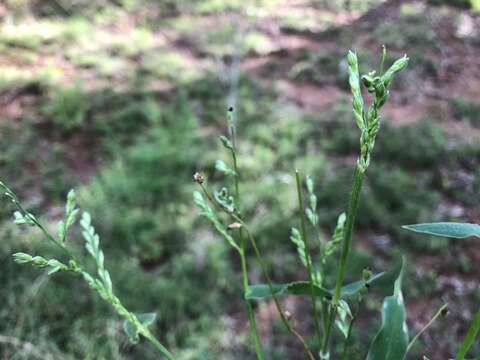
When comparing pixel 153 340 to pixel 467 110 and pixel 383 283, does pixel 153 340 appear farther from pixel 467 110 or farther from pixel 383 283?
pixel 467 110

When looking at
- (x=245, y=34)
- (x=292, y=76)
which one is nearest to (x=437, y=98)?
(x=292, y=76)

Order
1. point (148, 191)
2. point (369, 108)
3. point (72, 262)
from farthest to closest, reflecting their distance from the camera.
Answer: point (148, 191)
point (72, 262)
point (369, 108)

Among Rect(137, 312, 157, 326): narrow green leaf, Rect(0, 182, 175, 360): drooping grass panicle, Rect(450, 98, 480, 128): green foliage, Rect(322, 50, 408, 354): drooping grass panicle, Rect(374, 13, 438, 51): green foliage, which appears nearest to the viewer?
Rect(322, 50, 408, 354): drooping grass panicle

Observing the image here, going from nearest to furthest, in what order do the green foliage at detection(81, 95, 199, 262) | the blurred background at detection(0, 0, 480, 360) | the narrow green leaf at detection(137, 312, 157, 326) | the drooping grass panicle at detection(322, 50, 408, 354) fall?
the drooping grass panicle at detection(322, 50, 408, 354) → the narrow green leaf at detection(137, 312, 157, 326) → the blurred background at detection(0, 0, 480, 360) → the green foliage at detection(81, 95, 199, 262)

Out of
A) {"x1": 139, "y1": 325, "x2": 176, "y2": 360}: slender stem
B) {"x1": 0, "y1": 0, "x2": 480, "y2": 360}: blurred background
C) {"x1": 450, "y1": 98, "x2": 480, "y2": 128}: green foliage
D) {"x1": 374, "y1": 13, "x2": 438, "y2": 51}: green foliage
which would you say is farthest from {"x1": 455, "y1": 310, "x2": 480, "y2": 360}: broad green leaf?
{"x1": 374, "y1": 13, "x2": 438, "y2": 51}: green foliage

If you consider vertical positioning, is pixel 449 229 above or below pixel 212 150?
above

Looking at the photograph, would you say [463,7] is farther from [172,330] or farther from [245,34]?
[172,330]

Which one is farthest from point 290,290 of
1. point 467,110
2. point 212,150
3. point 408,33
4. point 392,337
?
point 408,33

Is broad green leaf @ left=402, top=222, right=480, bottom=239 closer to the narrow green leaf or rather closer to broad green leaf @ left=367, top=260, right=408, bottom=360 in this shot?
broad green leaf @ left=367, top=260, right=408, bottom=360
